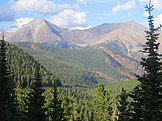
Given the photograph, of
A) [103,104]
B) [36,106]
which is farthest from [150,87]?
[103,104]

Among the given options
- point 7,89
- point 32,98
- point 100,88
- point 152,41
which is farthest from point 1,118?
point 100,88

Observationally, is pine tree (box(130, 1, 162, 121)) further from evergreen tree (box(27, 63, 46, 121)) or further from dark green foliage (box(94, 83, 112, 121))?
dark green foliage (box(94, 83, 112, 121))

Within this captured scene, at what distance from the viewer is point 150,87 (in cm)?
2091

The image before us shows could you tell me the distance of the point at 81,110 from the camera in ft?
504

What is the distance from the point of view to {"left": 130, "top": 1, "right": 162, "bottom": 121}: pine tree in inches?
805

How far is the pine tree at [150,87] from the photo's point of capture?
2045 cm

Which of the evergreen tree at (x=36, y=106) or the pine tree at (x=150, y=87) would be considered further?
the evergreen tree at (x=36, y=106)

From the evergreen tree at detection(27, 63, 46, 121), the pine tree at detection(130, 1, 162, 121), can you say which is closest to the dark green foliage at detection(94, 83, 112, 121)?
the evergreen tree at detection(27, 63, 46, 121)

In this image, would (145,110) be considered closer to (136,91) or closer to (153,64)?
(136,91)

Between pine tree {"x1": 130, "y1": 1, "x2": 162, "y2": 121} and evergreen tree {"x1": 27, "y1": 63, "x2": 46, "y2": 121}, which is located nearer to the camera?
pine tree {"x1": 130, "y1": 1, "x2": 162, "y2": 121}

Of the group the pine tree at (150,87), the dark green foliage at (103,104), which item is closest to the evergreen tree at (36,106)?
the pine tree at (150,87)

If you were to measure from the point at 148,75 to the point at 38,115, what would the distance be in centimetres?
1452

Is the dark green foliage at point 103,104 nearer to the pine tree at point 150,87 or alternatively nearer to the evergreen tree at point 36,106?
the evergreen tree at point 36,106

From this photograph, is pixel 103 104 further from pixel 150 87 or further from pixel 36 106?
pixel 150 87
